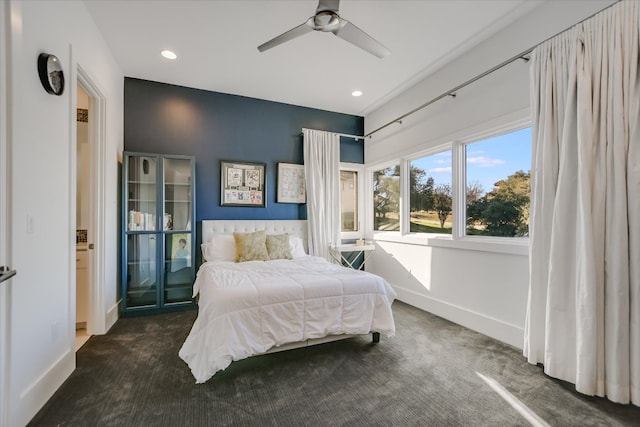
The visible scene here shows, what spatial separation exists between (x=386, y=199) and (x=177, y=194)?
10.3 ft

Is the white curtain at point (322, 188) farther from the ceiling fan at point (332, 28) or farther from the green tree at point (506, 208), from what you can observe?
the ceiling fan at point (332, 28)

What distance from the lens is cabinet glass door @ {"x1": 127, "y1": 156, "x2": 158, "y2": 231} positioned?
11.7 feet

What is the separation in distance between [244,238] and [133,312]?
5.15 ft

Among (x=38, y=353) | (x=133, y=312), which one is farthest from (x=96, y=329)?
(x=38, y=353)

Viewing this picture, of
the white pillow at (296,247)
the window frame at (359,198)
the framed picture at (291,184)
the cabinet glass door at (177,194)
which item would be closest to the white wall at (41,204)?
the cabinet glass door at (177,194)

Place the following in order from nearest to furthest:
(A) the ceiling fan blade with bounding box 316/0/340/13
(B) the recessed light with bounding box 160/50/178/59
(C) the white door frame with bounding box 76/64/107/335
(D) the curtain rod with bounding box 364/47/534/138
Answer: (A) the ceiling fan blade with bounding box 316/0/340/13, (D) the curtain rod with bounding box 364/47/534/138, (C) the white door frame with bounding box 76/64/107/335, (B) the recessed light with bounding box 160/50/178/59

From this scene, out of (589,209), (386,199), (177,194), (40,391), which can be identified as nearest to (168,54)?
(177,194)

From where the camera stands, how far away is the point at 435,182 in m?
3.88

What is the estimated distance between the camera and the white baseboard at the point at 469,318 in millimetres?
2723

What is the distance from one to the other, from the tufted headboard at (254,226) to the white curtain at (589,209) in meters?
3.01

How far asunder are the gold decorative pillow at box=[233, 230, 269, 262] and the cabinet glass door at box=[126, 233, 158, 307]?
3.39ft

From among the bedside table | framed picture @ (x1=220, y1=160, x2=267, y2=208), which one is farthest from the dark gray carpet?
framed picture @ (x1=220, y1=160, x2=267, y2=208)

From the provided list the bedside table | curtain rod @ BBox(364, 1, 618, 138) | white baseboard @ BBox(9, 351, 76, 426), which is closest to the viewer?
white baseboard @ BBox(9, 351, 76, 426)

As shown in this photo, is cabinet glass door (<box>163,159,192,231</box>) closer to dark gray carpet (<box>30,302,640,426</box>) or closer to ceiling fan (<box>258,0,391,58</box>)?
dark gray carpet (<box>30,302,640,426</box>)
